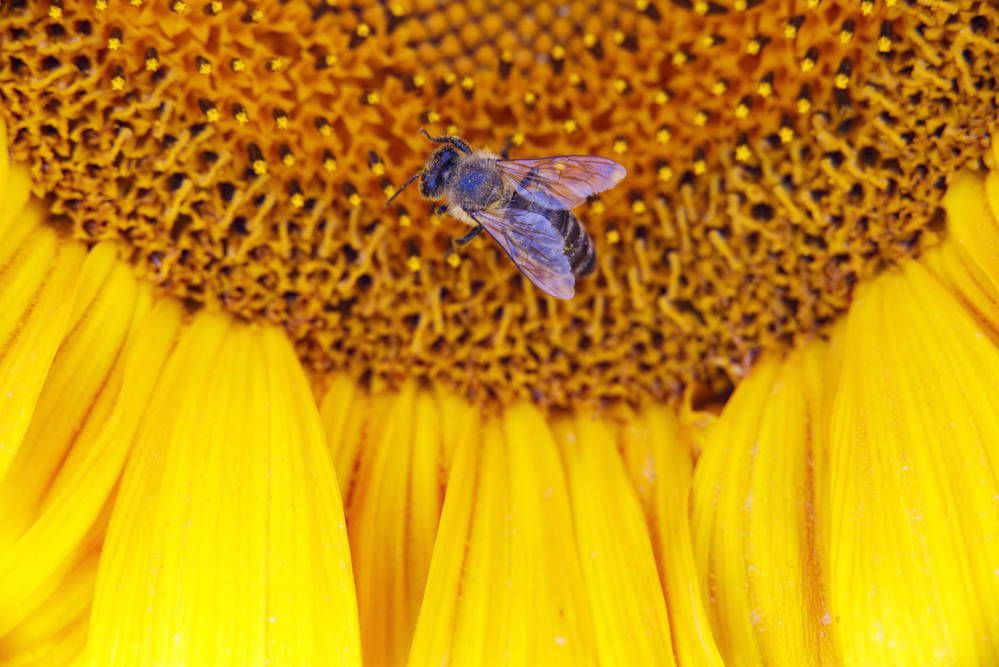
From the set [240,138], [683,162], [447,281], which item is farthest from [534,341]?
[240,138]

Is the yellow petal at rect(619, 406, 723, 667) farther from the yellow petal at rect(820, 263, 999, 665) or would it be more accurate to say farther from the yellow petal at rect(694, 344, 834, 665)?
the yellow petal at rect(820, 263, 999, 665)

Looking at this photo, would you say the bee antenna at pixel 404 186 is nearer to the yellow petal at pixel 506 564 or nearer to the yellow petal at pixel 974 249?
the yellow petal at pixel 506 564

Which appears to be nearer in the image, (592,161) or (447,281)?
(592,161)

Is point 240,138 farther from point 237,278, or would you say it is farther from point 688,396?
point 688,396

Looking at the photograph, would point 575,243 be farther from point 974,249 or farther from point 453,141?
point 974,249

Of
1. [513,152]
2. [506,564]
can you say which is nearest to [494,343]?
A: [513,152]

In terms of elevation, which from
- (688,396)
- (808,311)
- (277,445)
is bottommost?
(277,445)

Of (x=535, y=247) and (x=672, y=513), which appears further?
(x=672, y=513)
